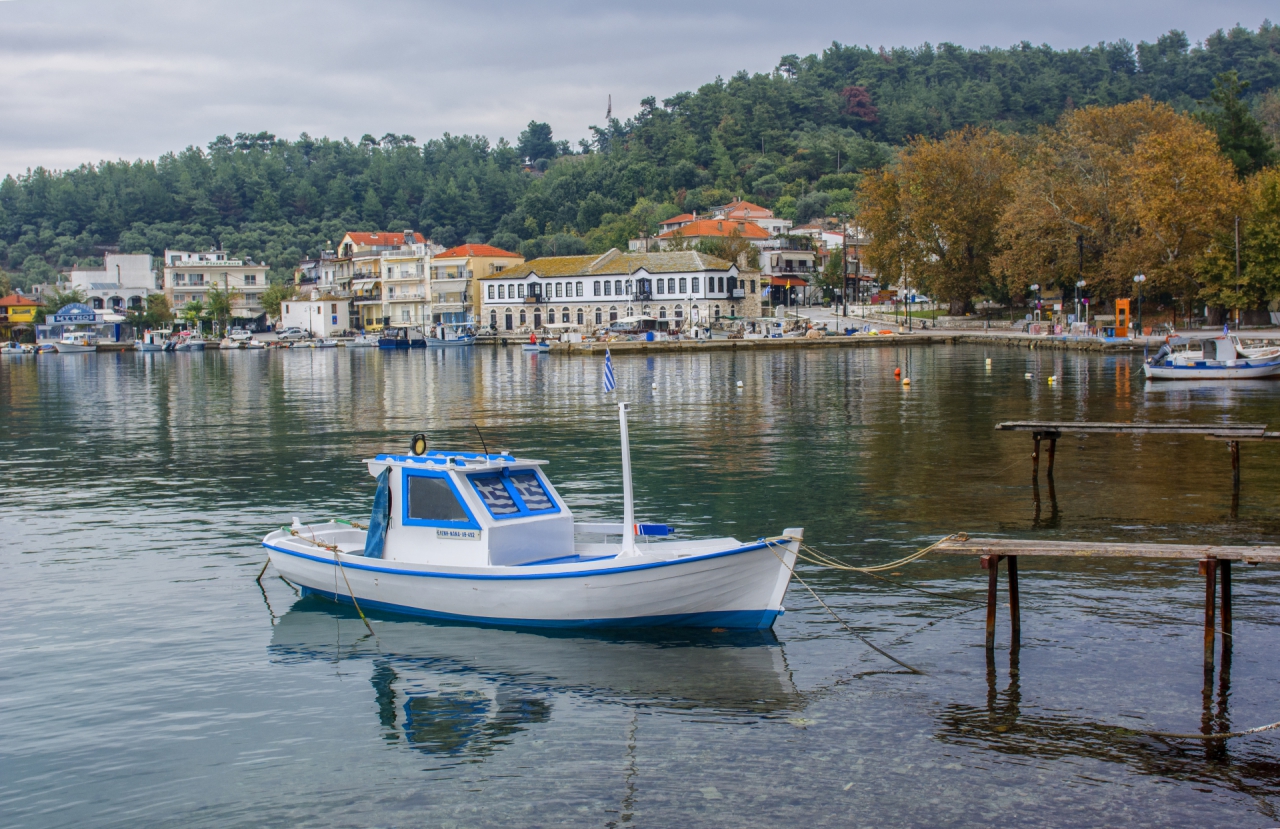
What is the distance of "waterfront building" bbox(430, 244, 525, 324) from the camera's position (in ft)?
402

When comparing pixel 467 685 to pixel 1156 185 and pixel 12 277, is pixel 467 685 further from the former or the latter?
pixel 12 277

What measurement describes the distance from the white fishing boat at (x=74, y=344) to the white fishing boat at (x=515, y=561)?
11524 centimetres

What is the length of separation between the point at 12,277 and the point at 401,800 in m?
179

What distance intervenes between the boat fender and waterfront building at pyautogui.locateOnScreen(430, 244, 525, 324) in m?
107

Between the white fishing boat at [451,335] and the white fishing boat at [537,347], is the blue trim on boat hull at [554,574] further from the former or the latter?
the white fishing boat at [451,335]

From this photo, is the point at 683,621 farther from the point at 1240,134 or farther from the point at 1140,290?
the point at 1240,134

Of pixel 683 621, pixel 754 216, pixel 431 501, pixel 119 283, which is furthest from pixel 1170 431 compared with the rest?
pixel 119 283

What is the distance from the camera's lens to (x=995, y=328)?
93875 mm

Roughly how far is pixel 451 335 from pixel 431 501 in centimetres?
10412

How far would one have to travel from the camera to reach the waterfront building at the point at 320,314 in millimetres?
130375

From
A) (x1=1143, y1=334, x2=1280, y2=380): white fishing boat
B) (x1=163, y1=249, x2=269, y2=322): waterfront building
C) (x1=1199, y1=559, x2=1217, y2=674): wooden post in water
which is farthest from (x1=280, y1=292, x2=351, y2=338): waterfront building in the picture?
(x1=1199, y1=559, x2=1217, y2=674): wooden post in water

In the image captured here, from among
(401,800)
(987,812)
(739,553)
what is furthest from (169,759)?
(987,812)

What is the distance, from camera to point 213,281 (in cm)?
13725

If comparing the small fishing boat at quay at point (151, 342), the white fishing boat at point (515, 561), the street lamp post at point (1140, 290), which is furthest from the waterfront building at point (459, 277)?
the white fishing boat at point (515, 561)
